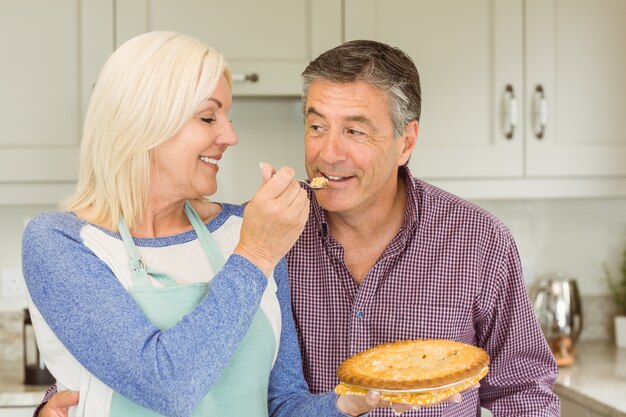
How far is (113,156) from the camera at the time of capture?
4.71 feet

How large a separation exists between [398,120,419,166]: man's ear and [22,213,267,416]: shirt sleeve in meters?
0.61

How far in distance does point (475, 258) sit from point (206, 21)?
4.29ft

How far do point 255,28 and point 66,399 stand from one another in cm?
162

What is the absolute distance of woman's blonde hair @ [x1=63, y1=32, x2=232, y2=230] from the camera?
1403mm

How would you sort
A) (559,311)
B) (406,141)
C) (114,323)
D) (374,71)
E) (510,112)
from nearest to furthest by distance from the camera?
(114,323)
(374,71)
(406,141)
(510,112)
(559,311)

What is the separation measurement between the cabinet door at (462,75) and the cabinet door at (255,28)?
0.19m

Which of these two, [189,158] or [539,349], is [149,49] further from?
[539,349]

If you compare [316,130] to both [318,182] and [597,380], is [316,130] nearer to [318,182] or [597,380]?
[318,182]

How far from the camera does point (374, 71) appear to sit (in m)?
1.77

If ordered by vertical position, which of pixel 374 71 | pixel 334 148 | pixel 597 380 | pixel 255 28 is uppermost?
pixel 255 28

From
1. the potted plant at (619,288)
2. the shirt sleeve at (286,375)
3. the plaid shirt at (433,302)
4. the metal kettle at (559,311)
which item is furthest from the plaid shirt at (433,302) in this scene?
the potted plant at (619,288)

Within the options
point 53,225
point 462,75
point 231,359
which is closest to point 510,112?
point 462,75

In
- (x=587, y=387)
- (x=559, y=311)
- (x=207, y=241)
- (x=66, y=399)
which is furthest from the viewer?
(x=559, y=311)

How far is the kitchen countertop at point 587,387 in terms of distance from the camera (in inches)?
97.4
